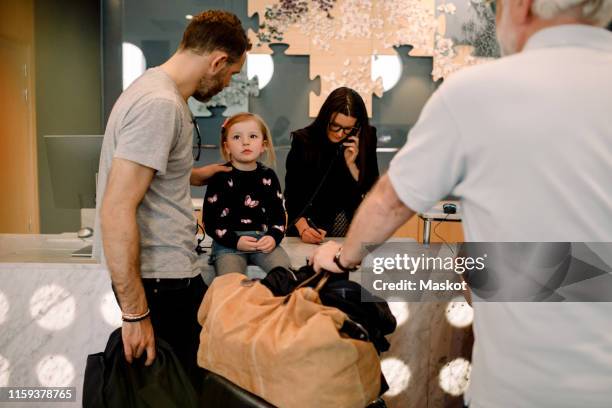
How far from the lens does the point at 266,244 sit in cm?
195

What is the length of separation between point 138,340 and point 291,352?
0.55 meters

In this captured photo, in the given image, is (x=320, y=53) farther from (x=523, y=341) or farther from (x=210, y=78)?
(x=523, y=341)

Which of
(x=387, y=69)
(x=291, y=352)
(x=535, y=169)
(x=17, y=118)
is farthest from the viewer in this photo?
(x=387, y=69)

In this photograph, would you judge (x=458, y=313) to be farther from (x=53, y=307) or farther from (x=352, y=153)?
(x=53, y=307)

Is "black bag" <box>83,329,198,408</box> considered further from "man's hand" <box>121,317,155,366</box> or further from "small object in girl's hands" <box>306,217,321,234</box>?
"small object in girl's hands" <box>306,217,321,234</box>

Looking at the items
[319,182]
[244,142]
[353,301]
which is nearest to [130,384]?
[353,301]

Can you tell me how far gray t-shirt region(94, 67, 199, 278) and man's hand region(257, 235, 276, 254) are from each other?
375mm

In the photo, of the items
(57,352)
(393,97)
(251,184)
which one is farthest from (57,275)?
(393,97)

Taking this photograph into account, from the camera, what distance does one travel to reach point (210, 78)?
5.43 feet

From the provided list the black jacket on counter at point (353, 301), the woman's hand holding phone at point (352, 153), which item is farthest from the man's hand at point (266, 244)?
the woman's hand holding phone at point (352, 153)

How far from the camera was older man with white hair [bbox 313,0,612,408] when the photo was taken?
0.83m

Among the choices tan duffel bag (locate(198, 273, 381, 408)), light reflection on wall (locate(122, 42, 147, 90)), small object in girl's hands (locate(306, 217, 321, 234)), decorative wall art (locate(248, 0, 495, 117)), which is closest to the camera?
tan duffel bag (locate(198, 273, 381, 408))

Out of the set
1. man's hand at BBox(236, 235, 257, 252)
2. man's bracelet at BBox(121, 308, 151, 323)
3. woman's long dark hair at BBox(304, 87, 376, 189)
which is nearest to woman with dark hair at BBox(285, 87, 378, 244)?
woman's long dark hair at BBox(304, 87, 376, 189)

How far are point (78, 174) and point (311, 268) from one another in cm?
135
